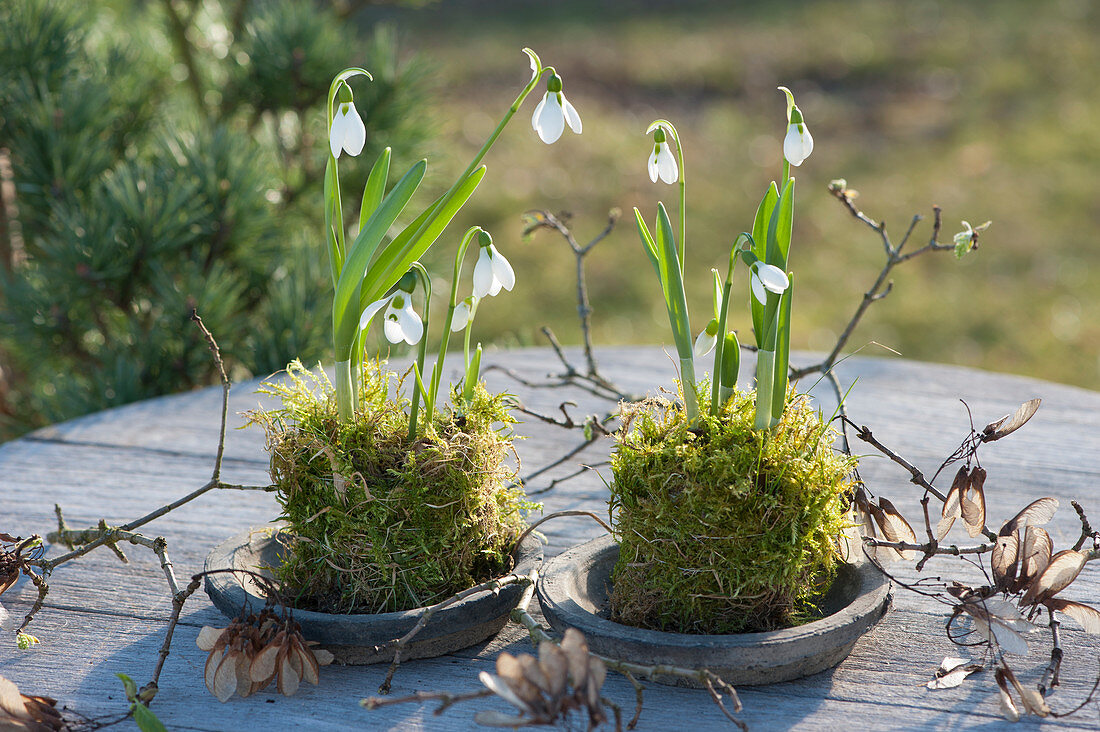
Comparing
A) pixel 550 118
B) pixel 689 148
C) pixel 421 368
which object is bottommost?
pixel 421 368

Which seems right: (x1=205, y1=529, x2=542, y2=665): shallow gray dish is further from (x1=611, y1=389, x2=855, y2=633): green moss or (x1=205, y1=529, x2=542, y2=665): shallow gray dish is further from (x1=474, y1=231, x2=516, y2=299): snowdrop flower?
(x1=474, y1=231, x2=516, y2=299): snowdrop flower

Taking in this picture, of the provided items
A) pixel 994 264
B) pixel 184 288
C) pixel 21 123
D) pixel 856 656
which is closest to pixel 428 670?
pixel 856 656

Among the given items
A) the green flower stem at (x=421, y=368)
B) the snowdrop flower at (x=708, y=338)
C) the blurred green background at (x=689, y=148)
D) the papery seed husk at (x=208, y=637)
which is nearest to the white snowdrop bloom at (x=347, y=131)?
the green flower stem at (x=421, y=368)

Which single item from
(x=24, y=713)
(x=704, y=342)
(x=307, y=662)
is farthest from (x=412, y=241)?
(x=24, y=713)

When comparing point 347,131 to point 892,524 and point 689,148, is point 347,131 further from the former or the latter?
point 689,148

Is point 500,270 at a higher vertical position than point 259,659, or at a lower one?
higher

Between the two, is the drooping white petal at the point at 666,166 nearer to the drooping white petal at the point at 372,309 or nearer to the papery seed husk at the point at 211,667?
the drooping white petal at the point at 372,309

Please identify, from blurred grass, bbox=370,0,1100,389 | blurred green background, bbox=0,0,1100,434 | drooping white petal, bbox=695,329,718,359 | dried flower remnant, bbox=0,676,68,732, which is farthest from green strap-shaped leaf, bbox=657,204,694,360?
blurred grass, bbox=370,0,1100,389
